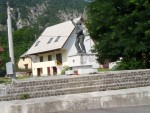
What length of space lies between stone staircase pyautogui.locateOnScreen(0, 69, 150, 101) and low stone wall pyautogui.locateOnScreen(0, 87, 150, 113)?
2.73ft

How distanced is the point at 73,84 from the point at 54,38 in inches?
1655

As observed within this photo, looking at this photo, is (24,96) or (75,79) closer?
(24,96)

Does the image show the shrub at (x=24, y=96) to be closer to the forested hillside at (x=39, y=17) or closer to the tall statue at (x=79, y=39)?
the tall statue at (x=79, y=39)

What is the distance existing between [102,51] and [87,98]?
36.1ft

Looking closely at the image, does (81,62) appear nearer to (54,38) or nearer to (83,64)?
(83,64)

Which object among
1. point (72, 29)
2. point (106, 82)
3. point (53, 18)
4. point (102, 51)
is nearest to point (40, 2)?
point (53, 18)

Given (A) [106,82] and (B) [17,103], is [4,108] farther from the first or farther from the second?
(A) [106,82]

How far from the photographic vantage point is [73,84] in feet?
40.9

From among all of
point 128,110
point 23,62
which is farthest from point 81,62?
point 23,62

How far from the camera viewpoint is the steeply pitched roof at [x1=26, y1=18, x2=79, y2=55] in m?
51.4

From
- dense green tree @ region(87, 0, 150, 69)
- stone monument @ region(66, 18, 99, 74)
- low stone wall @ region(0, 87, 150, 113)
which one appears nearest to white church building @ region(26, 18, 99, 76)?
dense green tree @ region(87, 0, 150, 69)

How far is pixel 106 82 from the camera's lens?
500 inches

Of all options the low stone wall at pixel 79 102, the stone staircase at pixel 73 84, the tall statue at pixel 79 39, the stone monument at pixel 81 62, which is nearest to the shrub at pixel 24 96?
the stone staircase at pixel 73 84

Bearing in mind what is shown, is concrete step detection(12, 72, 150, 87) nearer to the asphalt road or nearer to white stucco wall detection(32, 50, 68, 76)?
the asphalt road
